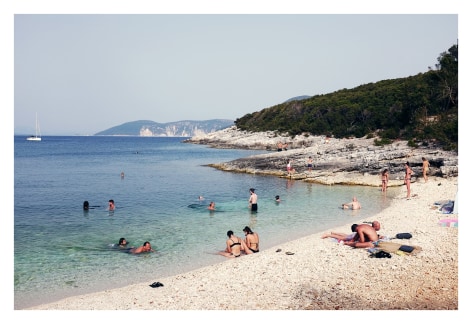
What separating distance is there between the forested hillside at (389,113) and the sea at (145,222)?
11600 millimetres

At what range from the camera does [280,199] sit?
77.9 ft

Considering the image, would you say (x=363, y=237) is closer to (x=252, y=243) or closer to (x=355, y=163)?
(x=252, y=243)

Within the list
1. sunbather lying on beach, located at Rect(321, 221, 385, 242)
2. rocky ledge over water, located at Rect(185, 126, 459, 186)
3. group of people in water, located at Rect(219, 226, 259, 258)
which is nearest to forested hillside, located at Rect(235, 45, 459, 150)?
rocky ledge over water, located at Rect(185, 126, 459, 186)

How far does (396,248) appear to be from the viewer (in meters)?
11.4

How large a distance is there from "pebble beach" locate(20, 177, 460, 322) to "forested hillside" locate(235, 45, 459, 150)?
840 inches

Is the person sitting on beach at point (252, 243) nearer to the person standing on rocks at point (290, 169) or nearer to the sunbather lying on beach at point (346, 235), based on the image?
the sunbather lying on beach at point (346, 235)

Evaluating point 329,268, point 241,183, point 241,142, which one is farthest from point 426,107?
point 241,142

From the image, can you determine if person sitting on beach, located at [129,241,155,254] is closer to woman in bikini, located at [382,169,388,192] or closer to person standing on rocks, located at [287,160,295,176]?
woman in bikini, located at [382,169,388,192]


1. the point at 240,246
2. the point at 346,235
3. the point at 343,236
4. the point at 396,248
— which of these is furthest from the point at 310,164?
the point at 396,248

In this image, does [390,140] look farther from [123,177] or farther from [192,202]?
[123,177]

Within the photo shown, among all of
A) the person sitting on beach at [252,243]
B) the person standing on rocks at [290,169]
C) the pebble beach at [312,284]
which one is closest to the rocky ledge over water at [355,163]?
the person standing on rocks at [290,169]

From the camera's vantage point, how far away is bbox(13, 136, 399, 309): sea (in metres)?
11.7

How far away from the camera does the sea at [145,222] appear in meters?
11.7
